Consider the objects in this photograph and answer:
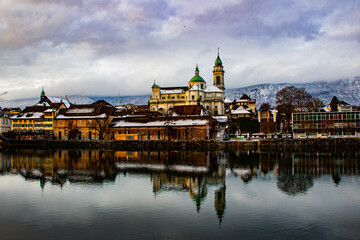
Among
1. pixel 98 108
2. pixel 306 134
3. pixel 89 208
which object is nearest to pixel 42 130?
pixel 98 108

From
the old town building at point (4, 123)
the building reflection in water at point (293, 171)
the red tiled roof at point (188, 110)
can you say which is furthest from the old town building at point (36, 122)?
the building reflection in water at point (293, 171)

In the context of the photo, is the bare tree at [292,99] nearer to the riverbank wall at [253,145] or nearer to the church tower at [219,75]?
the riverbank wall at [253,145]

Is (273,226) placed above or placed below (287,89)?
below

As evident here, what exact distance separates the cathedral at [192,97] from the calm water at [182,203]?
67.0 meters

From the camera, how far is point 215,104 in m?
97.1

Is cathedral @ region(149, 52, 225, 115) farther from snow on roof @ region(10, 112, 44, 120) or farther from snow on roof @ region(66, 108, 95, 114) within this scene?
snow on roof @ region(10, 112, 44, 120)

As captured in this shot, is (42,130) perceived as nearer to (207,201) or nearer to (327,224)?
(207,201)

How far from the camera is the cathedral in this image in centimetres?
9650

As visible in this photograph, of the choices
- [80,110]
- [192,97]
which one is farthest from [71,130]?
[192,97]

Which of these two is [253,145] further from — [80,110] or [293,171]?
[80,110]

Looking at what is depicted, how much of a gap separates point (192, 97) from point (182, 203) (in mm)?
79365

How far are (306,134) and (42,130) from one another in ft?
175

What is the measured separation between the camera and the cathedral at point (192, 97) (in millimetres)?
96500

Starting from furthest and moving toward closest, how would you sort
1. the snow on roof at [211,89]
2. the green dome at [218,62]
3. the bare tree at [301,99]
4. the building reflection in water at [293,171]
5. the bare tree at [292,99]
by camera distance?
the green dome at [218,62] → the snow on roof at [211,89] → the bare tree at [301,99] → the bare tree at [292,99] → the building reflection in water at [293,171]
